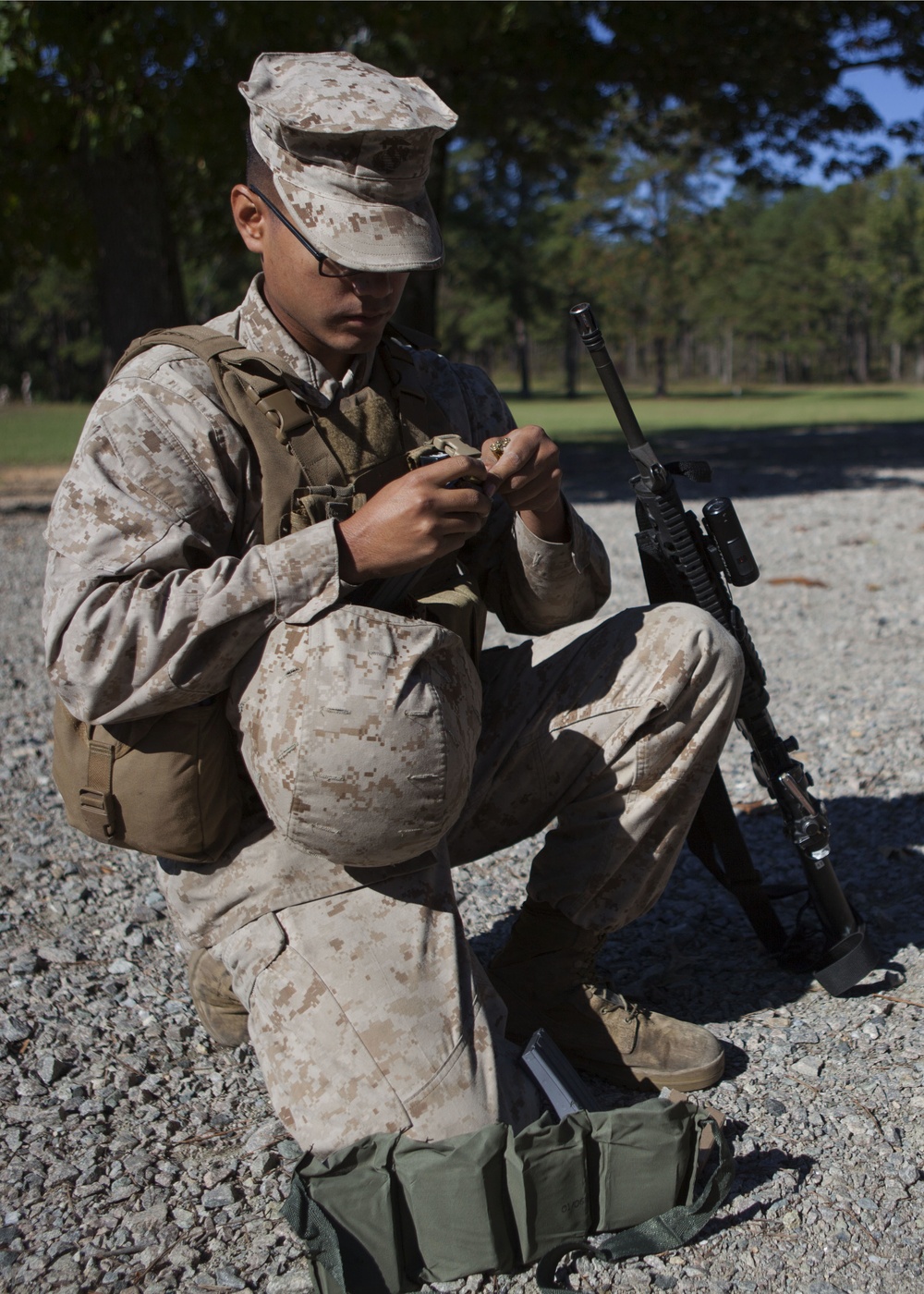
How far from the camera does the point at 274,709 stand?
6.69 ft

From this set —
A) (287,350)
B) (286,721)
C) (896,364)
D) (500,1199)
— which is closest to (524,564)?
(287,350)

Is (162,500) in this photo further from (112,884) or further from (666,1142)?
(112,884)

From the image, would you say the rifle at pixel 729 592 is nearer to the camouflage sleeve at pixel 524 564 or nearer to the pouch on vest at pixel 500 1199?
the camouflage sleeve at pixel 524 564

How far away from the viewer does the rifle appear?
2.69 m

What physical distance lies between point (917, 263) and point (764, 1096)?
237 feet

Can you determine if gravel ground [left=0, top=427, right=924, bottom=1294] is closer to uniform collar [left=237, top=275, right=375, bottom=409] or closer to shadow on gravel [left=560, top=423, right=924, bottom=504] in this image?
uniform collar [left=237, top=275, right=375, bottom=409]

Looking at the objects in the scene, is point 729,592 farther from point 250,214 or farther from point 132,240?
point 132,240

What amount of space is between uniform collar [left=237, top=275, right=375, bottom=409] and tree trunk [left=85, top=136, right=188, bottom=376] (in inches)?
330

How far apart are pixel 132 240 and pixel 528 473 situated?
9.35m

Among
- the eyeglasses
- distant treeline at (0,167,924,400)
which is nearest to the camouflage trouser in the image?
the eyeglasses

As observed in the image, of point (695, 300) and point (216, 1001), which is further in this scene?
point (695, 300)

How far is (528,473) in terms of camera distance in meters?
2.35

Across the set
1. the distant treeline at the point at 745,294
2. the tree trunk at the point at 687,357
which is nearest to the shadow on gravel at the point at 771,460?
the distant treeline at the point at 745,294

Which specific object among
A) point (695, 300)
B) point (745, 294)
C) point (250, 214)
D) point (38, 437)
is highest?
point (250, 214)
